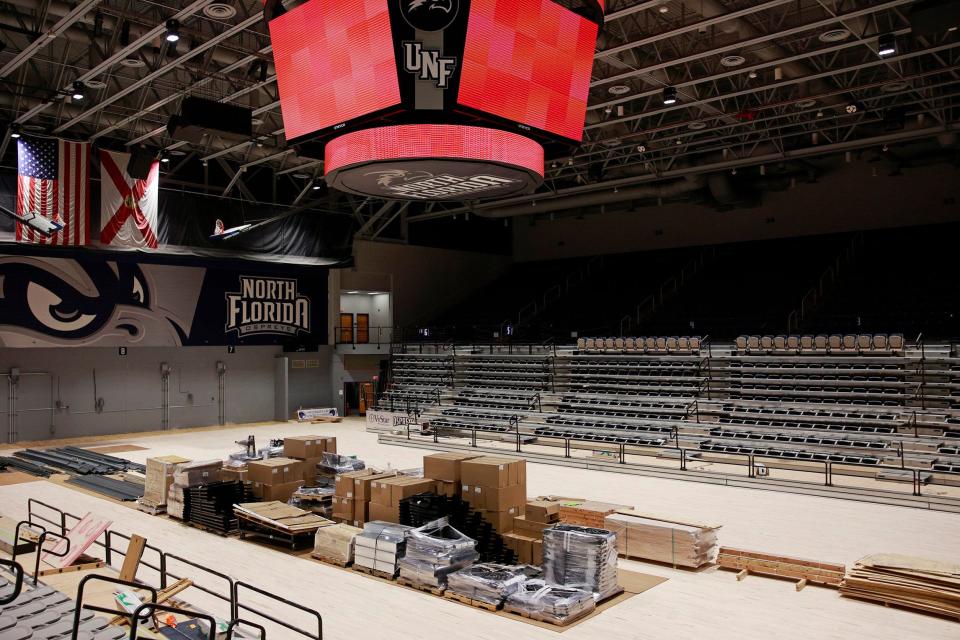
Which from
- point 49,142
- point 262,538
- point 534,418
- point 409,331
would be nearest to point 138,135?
Answer: point 49,142

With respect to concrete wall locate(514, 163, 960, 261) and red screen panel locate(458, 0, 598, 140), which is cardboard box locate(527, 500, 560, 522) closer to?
red screen panel locate(458, 0, 598, 140)

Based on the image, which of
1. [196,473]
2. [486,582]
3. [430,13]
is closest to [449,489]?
[486,582]

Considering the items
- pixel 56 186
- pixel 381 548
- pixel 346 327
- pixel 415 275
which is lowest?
pixel 381 548

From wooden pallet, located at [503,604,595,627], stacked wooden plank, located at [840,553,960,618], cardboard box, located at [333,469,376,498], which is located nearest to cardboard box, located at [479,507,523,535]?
wooden pallet, located at [503,604,595,627]

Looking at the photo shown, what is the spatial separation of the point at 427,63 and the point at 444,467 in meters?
5.10

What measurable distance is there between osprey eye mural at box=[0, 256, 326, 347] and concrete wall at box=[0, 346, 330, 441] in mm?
608

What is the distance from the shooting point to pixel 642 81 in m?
17.1

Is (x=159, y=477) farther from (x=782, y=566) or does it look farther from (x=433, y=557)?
(x=782, y=566)

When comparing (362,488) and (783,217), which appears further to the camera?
(783,217)

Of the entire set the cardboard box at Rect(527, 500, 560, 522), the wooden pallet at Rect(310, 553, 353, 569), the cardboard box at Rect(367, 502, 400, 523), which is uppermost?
the cardboard box at Rect(527, 500, 560, 522)

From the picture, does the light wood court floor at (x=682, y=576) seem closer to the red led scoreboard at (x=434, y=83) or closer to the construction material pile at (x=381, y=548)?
the construction material pile at (x=381, y=548)

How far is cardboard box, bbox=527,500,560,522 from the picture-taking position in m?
9.05

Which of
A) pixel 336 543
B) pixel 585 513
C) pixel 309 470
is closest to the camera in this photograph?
pixel 336 543

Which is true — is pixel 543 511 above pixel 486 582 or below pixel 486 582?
above
